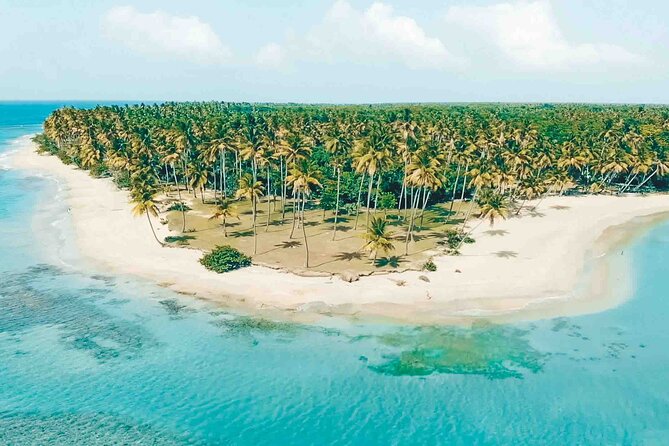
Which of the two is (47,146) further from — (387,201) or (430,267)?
(430,267)

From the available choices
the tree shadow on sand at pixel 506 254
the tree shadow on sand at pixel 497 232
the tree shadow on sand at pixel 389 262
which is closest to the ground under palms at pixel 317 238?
the tree shadow on sand at pixel 389 262

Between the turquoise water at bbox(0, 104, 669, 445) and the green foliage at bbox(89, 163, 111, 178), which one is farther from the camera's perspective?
the green foliage at bbox(89, 163, 111, 178)

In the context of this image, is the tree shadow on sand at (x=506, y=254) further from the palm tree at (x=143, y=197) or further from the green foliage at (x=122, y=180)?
the green foliage at (x=122, y=180)

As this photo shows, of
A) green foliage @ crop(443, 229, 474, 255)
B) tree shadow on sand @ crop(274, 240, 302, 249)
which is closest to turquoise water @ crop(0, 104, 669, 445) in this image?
tree shadow on sand @ crop(274, 240, 302, 249)

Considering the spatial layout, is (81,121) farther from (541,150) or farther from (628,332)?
(628,332)

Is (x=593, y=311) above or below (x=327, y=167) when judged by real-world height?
below

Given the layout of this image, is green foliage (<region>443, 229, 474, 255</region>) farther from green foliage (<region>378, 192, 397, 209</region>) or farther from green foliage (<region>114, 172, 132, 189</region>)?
green foliage (<region>114, 172, 132, 189</region>)

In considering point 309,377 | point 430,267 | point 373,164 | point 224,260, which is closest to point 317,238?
point 373,164

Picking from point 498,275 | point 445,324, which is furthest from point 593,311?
point 445,324
